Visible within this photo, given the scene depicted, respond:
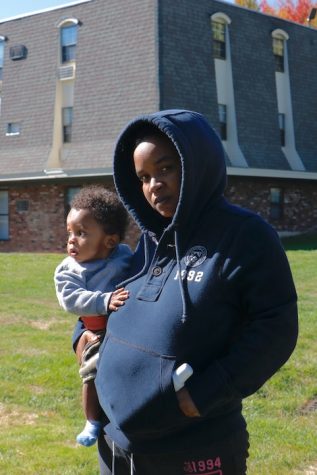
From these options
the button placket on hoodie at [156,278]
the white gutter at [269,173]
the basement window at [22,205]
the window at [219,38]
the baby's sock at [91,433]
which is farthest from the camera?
the basement window at [22,205]

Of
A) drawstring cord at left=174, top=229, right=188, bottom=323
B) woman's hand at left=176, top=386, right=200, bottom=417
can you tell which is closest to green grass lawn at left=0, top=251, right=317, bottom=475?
woman's hand at left=176, top=386, right=200, bottom=417

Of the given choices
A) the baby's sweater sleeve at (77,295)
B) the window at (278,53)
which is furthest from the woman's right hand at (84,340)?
the window at (278,53)

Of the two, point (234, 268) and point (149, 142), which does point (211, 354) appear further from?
point (149, 142)

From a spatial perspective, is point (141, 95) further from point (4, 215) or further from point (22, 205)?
point (4, 215)

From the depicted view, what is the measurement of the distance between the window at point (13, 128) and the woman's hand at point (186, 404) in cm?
2707

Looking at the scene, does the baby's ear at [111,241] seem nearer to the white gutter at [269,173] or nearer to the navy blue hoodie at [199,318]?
the navy blue hoodie at [199,318]

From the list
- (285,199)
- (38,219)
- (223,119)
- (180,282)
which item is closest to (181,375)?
(180,282)

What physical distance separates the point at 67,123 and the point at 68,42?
2976mm

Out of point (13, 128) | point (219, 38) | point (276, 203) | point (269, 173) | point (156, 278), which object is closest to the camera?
point (156, 278)

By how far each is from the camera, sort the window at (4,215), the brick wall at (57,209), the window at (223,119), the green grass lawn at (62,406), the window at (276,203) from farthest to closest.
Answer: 1. the window at (4,215)
2. the window at (276,203)
3. the brick wall at (57,209)
4. the window at (223,119)
5. the green grass lawn at (62,406)

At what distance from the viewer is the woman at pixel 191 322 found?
2.53m

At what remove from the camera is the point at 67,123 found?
27.9 m

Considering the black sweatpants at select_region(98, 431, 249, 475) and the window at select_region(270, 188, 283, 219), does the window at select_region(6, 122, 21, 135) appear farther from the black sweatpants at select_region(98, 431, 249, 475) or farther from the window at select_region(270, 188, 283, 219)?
the black sweatpants at select_region(98, 431, 249, 475)

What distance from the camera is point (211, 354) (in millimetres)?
2602
